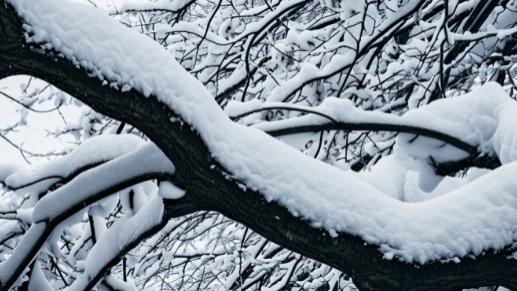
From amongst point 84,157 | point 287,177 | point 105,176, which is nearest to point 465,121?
point 287,177

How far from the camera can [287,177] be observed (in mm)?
1252

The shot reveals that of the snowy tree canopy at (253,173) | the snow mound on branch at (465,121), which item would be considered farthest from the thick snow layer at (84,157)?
the snow mound on branch at (465,121)

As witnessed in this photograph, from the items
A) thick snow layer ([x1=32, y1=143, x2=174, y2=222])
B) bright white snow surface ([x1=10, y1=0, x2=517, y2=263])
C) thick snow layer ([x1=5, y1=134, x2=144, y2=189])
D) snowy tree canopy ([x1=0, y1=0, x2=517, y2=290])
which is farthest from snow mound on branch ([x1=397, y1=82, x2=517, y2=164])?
thick snow layer ([x1=5, y1=134, x2=144, y2=189])

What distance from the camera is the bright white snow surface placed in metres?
1.21

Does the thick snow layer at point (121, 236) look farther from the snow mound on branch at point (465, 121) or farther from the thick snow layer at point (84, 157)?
the snow mound on branch at point (465, 121)

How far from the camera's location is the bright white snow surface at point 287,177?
1205mm

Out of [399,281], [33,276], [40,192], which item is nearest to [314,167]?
[399,281]

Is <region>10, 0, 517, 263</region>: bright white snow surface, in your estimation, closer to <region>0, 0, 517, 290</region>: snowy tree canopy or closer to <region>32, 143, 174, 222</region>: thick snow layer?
<region>0, 0, 517, 290</region>: snowy tree canopy

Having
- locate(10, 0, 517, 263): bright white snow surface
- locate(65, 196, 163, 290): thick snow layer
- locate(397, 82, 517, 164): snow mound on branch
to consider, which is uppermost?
locate(397, 82, 517, 164): snow mound on branch

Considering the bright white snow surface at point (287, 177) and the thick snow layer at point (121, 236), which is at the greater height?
the bright white snow surface at point (287, 177)

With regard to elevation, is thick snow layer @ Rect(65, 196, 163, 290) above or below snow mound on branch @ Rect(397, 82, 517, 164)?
below

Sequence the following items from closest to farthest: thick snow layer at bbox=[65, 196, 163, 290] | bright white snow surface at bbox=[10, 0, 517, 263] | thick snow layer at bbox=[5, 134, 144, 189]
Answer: bright white snow surface at bbox=[10, 0, 517, 263]
thick snow layer at bbox=[65, 196, 163, 290]
thick snow layer at bbox=[5, 134, 144, 189]

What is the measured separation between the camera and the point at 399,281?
4.12 feet

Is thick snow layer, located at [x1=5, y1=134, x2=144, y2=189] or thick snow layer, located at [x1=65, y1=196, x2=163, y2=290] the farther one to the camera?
thick snow layer, located at [x1=5, y1=134, x2=144, y2=189]
